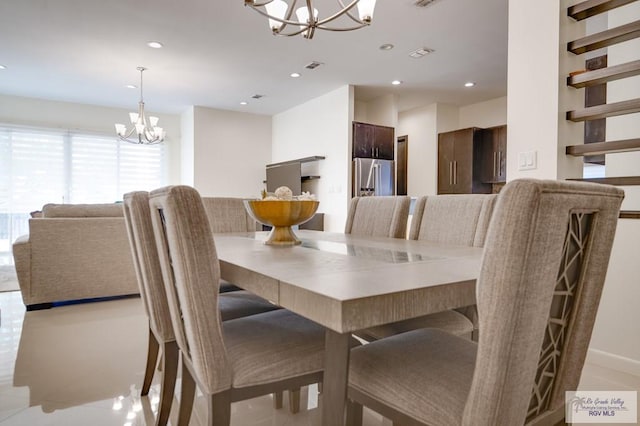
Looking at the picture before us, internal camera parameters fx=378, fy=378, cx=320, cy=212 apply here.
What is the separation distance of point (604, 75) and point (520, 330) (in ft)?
6.48

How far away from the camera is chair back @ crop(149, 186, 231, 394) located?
900mm

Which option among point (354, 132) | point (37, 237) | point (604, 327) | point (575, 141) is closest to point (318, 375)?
point (604, 327)

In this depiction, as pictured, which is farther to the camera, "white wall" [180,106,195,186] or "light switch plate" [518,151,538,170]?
"white wall" [180,106,195,186]

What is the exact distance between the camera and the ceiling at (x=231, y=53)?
332 centimetres

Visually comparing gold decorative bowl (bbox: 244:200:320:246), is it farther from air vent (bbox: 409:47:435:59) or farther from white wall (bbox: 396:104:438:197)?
white wall (bbox: 396:104:438:197)

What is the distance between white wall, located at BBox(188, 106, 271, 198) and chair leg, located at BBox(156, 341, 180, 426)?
5321 millimetres

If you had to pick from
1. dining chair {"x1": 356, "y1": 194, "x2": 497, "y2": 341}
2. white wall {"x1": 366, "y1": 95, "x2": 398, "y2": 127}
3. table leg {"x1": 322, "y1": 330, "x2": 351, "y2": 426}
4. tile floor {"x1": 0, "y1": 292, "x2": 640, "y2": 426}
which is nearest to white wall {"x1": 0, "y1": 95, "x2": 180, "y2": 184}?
white wall {"x1": 366, "y1": 95, "x2": 398, "y2": 127}

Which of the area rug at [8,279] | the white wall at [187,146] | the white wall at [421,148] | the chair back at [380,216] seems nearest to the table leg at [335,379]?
the chair back at [380,216]

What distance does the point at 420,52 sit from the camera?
4168 millimetres

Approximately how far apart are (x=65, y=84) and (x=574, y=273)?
6611 mm

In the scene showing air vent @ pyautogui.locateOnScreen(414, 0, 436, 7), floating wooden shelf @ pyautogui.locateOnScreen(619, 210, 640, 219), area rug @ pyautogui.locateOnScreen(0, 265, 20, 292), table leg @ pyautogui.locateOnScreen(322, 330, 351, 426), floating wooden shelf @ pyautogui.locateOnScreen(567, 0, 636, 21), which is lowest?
area rug @ pyautogui.locateOnScreen(0, 265, 20, 292)

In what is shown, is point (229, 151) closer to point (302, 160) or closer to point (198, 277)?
point (302, 160)

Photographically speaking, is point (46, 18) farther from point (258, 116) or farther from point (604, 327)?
point (604, 327)

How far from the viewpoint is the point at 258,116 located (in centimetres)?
725
